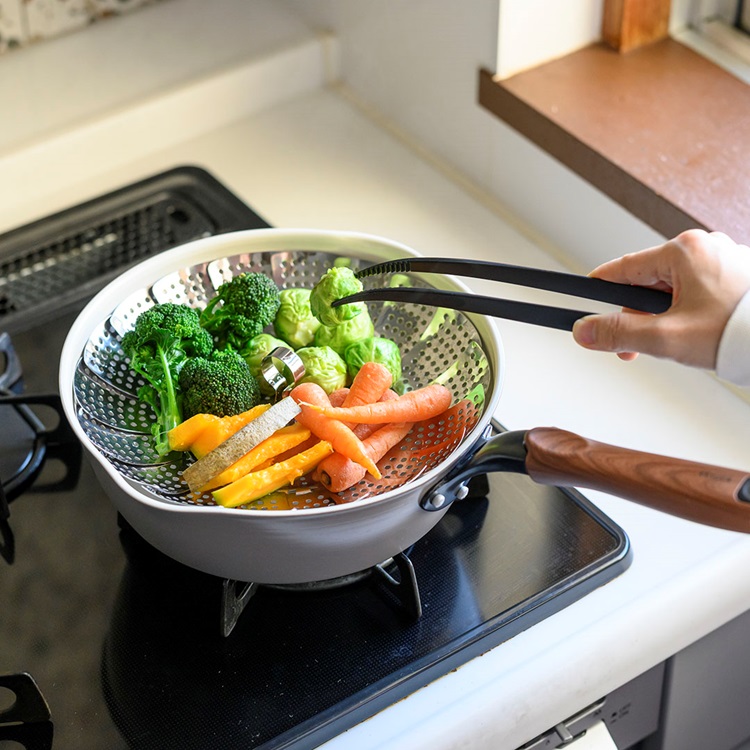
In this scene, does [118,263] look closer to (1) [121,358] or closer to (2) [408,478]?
(1) [121,358]

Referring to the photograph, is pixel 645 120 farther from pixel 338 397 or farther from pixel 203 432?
pixel 203 432

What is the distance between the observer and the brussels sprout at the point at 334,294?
954mm

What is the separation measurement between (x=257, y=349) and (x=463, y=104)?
1.80 feet

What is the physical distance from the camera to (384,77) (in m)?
1.48

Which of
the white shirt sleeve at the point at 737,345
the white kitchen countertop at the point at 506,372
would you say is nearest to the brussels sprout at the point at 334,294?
the white kitchen countertop at the point at 506,372

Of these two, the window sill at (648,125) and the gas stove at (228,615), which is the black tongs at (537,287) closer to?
the gas stove at (228,615)

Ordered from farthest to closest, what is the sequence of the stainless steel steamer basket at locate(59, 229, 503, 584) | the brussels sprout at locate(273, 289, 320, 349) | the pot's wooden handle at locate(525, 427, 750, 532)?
the brussels sprout at locate(273, 289, 320, 349) → the stainless steel steamer basket at locate(59, 229, 503, 584) → the pot's wooden handle at locate(525, 427, 750, 532)

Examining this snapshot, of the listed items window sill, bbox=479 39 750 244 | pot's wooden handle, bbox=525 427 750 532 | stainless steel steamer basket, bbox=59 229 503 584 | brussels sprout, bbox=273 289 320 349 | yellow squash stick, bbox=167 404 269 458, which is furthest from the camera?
window sill, bbox=479 39 750 244

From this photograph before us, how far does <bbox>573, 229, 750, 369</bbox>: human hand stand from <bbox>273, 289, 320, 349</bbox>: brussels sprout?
0.33 metres

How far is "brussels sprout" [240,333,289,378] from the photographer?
0.98 m

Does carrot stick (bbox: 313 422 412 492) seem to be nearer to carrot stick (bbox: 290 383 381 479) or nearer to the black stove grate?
carrot stick (bbox: 290 383 381 479)

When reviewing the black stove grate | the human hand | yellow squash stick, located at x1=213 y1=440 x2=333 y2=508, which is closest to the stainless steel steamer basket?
yellow squash stick, located at x1=213 y1=440 x2=333 y2=508

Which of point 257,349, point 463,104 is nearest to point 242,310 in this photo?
point 257,349

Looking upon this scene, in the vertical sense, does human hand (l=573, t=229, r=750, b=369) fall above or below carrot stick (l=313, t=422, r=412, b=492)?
above
